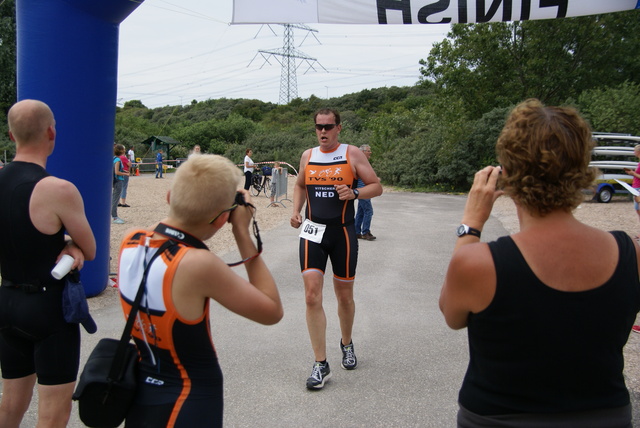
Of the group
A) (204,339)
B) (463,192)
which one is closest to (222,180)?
(204,339)

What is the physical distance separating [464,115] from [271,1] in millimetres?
23702

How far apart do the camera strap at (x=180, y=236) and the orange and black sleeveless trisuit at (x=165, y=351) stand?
0.13 feet

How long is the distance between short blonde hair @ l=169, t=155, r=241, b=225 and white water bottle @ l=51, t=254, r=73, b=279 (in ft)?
3.06

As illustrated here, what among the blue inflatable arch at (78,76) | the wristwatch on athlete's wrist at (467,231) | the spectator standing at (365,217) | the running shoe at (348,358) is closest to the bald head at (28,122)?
the wristwatch on athlete's wrist at (467,231)

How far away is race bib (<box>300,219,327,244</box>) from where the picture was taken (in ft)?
13.7

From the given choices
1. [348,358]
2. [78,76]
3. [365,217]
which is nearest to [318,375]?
[348,358]

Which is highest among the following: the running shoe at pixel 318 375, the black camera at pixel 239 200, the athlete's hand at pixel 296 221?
the black camera at pixel 239 200

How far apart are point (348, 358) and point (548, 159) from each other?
10.2 feet

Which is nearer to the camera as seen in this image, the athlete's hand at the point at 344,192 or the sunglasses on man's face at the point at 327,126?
the athlete's hand at the point at 344,192

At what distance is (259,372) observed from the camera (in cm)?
418

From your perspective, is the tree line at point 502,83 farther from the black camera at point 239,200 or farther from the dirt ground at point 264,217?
the black camera at point 239,200

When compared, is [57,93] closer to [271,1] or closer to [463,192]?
[271,1]

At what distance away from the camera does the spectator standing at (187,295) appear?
5.67 ft

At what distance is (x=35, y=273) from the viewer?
2439mm
